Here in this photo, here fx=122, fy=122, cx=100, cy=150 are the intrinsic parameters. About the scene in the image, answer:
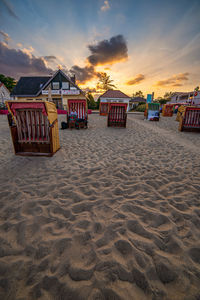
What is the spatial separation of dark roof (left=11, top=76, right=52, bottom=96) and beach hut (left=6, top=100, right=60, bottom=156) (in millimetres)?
24620

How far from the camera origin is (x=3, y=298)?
3.56ft

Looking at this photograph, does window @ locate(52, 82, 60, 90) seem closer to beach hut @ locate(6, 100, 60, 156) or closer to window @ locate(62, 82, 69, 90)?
window @ locate(62, 82, 69, 90)

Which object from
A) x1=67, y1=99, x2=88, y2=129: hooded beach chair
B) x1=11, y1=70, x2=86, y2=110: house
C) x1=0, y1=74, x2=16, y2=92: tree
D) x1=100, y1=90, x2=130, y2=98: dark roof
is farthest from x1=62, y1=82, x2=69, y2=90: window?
x1=0, y1=74, x2=16, y2=92: tree

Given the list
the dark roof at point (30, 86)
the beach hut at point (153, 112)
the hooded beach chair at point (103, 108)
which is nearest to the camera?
the beach hut at point (153, 112)

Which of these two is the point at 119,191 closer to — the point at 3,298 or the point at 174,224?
the point at 174,224

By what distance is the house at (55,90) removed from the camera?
884 inches

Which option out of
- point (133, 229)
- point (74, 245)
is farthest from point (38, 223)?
point (133, 229)

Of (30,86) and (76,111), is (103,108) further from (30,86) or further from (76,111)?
(30,86)

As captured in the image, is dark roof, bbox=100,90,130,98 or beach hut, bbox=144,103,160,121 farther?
dark roof, bbox=100,90,130,98

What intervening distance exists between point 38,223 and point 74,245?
662mm

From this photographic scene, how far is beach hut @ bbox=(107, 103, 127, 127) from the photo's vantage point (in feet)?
31.5

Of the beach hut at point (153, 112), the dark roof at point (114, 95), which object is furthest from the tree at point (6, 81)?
the beach hut at point (153, 112)

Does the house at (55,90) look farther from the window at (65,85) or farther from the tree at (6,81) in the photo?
the tree at (6,81)

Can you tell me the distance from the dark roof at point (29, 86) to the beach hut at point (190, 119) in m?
25.9
